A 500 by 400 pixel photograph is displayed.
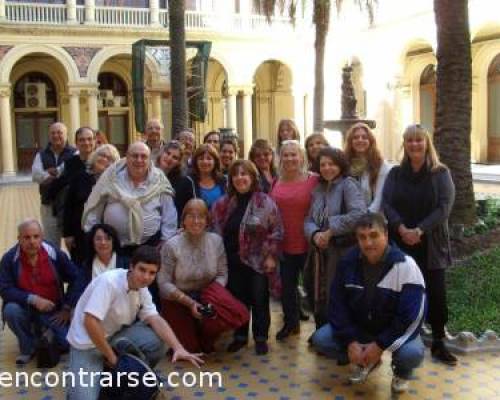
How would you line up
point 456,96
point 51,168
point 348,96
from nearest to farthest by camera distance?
point 51,168, point 456,96, point 348,96

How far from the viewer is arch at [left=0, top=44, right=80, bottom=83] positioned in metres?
24.7

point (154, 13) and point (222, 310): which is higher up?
point (154, 13)

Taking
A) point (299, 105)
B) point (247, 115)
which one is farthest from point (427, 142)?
point (299, 105)

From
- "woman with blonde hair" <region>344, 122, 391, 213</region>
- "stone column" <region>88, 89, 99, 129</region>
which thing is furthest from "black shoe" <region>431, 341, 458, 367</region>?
"stone column" <region>88, 89, 99, 129</region>

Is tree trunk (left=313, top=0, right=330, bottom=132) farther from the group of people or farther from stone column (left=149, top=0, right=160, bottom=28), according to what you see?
stone column (left=149, top=0, right=160, bottom=28)

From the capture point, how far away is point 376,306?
4449 millimetres

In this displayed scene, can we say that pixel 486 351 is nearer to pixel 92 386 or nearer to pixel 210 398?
pixel 210 398

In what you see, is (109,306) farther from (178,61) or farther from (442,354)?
(178,61)

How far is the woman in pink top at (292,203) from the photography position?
18.0 feet

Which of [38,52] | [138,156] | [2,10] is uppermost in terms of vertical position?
[2,10]

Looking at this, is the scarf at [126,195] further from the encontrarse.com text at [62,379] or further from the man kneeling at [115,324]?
the encontrarse.com text at [62,379]

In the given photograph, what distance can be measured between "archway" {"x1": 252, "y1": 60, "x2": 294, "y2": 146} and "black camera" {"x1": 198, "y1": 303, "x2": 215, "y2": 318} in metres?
28.1

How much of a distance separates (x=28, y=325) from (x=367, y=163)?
10.4ft

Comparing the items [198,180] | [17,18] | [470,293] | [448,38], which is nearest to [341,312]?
[198,180]
